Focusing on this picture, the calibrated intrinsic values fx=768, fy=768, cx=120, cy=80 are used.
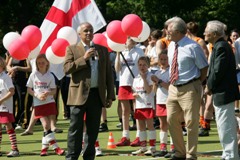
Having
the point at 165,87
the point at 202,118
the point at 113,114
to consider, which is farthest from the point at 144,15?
the point at 165,87

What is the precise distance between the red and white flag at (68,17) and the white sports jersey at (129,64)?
3.95ft

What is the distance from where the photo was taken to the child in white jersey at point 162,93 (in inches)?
522

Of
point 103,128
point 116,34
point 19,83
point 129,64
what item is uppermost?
point 116,34

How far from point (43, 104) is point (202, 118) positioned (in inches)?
157

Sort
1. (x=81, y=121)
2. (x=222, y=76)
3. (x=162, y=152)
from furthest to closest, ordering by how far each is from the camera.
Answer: (x=162, y=152) → (x=81, y=121) → (x=222, y=76)

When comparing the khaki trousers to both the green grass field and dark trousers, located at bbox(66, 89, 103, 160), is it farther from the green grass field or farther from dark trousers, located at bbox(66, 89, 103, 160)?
dark trousers, located at bbox(66, 89, 103, 160)

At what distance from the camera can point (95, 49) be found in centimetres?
1198

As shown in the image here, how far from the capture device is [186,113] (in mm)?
11977

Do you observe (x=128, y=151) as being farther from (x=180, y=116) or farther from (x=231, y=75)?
→ (x=231, y=75)

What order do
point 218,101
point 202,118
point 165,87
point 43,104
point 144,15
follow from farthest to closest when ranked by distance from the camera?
point 144,15 < point 202,118 < point 43,104 < point 165,87 < point 218,101

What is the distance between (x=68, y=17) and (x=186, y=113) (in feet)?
13.4

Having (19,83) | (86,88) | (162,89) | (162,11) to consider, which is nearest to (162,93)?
(162,89)

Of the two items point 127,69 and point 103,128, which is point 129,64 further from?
point 103,128

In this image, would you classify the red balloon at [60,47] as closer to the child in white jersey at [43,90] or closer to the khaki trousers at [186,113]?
the child in white jersey at [43,90]
